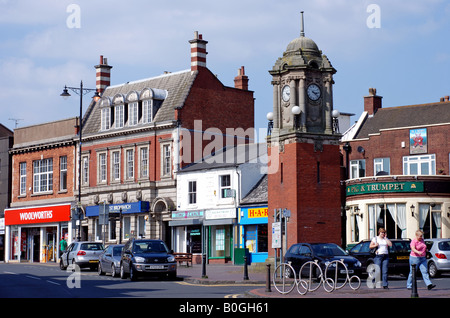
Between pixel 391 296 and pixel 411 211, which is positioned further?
pixel 411 211

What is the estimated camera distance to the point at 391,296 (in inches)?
823

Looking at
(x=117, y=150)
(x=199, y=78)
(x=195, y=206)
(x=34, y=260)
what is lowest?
(x=34, y=260)

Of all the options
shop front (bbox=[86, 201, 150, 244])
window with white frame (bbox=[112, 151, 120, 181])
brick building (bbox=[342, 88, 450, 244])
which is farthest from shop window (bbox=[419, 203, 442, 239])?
window with white frame (bbox=[112, 151, 120, 181])

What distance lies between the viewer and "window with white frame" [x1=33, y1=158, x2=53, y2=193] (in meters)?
60.8

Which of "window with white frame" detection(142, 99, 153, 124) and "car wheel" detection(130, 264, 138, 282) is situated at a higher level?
"window with white frame" detection(142, 99, 153, 124)

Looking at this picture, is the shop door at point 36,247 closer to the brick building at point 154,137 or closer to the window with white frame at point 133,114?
the brick building at point 154,137

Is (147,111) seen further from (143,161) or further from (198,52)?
(198,52)

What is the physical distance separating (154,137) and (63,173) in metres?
10.7

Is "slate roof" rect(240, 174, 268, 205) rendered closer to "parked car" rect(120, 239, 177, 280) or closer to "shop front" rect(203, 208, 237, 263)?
"shop front" rect(203, 208, 237, 263)

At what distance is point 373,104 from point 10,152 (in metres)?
29.2

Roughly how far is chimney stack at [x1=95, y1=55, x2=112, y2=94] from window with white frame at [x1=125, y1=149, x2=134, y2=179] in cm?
834

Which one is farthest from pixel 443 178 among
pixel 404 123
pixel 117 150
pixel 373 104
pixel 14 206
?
pixel 14 206

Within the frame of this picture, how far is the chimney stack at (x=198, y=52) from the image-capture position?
2090 inches
